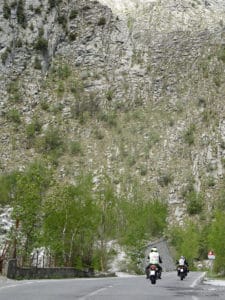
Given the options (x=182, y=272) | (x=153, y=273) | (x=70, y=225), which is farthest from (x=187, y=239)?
(x=153, y=273)

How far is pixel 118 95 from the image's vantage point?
97688 mm

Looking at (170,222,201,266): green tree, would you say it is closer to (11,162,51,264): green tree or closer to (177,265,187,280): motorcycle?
(11,162,51,264): green tree

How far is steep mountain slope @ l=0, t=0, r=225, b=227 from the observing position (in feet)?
285

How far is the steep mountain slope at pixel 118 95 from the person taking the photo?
285 ft

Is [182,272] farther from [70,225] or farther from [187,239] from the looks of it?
[187,239]

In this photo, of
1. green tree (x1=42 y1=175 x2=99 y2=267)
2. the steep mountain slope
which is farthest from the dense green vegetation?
the steep mountain slope

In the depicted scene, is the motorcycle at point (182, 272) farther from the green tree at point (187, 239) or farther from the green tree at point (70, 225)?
the green tree at point (187, 239)

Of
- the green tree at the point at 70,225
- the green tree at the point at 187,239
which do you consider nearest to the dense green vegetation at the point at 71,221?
the green tree at the point at 70,225

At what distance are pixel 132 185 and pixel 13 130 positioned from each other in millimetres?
18800

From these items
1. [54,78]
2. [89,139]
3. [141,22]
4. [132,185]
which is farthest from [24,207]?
[141,22]

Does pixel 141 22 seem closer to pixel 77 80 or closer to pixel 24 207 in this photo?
pixel 77 80

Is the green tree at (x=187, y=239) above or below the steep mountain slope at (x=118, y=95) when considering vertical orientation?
below

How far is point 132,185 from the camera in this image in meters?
84.4

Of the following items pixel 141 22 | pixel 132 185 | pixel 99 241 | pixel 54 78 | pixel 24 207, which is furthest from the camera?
pixel 141 22
